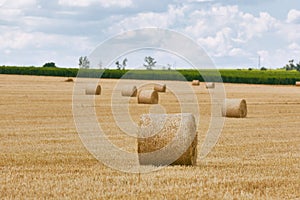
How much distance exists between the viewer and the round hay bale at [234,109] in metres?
25.3

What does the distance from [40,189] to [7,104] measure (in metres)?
21.0

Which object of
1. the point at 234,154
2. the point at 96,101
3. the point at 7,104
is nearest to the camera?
the point at 234,154

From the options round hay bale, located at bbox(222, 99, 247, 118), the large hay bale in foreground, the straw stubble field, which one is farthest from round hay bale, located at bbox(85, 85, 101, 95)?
the large hay bale in foreground

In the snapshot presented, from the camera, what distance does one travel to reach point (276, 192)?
9.58 m

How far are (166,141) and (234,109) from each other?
1387 centimetres

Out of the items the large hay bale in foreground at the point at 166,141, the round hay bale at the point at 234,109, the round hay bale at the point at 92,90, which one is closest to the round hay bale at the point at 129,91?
the round hay bale at the point at 92,90

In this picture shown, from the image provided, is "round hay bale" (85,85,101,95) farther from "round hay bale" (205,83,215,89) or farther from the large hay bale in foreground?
the large hay bale in foreground

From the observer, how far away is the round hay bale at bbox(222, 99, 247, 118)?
25327mm

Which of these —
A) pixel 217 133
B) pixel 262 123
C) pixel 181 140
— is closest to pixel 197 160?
pixel 181 140

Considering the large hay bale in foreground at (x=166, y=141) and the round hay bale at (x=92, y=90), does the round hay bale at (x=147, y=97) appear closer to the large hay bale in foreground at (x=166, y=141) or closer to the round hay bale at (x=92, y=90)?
the round hay bale at (x=92, y=90)

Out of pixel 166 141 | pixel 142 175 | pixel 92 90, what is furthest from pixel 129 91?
pixel 142 175

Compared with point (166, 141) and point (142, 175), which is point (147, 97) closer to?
point (166, 141)

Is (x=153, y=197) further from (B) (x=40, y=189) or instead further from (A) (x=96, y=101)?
(A) (x=96, y=101)

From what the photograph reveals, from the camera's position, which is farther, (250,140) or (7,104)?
(7,104)
